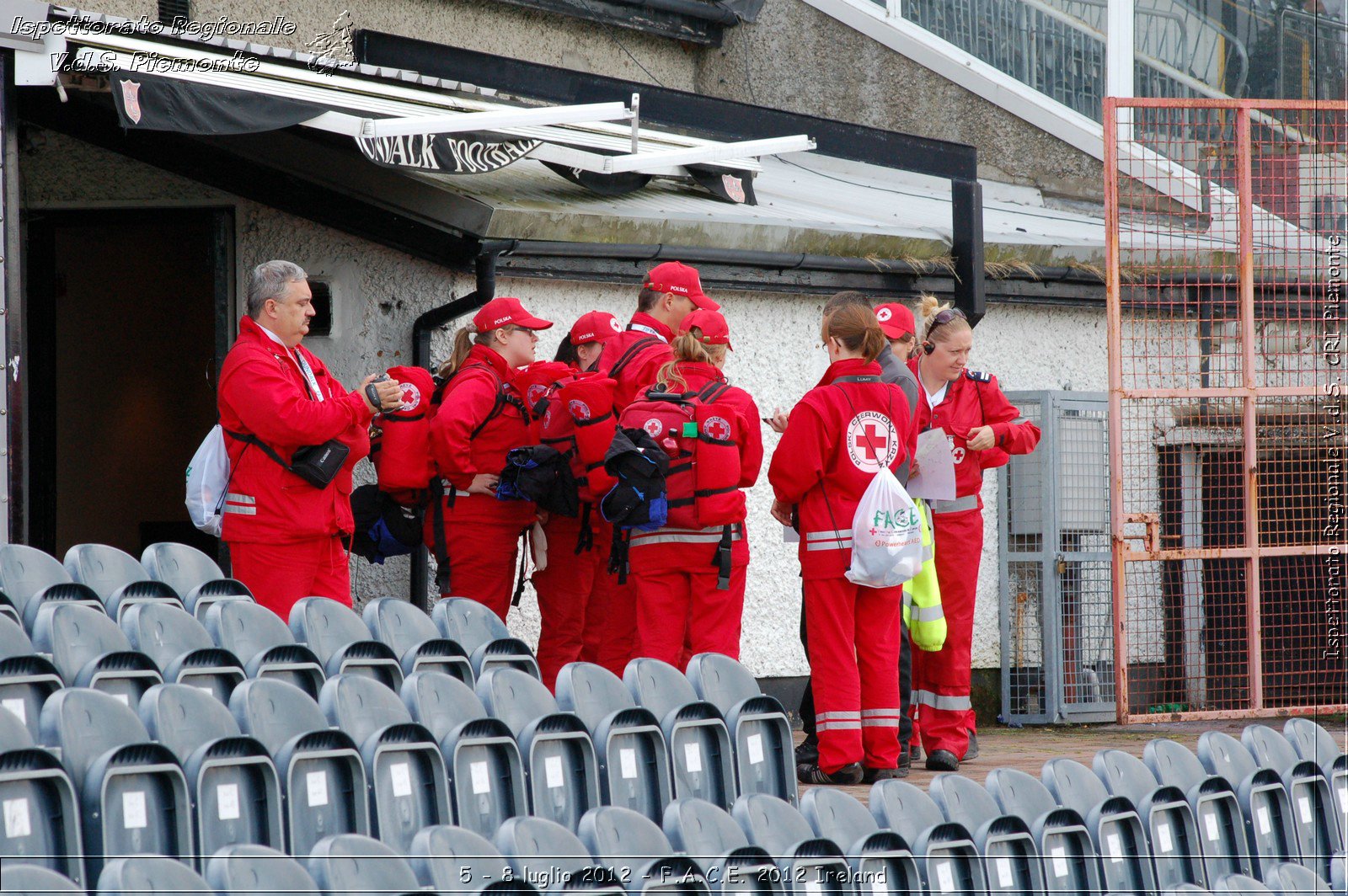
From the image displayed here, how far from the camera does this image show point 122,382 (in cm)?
1071

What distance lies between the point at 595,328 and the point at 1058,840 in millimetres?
3428

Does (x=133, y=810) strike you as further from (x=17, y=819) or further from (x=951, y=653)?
(x=951, y=653)

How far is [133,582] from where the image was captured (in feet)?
17.0

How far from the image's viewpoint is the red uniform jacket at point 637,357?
6445mm

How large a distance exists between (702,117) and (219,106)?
404 centimetres

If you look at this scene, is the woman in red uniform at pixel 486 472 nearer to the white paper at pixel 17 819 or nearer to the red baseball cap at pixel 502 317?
the red baseball cap at pixel 502 317

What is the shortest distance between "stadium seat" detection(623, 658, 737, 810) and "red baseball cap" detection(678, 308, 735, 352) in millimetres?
1862

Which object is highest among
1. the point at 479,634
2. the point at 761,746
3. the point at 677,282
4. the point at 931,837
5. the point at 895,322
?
the point at 677,282

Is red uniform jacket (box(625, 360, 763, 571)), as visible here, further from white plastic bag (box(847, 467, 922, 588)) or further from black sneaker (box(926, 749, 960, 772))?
black sneaker (box(926, 749, 960, 772))

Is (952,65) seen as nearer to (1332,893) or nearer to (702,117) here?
(702,117)

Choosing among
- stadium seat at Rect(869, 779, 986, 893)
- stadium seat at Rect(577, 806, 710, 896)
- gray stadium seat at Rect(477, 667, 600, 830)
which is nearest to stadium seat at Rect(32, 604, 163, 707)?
gray stadium seat at Rect(477, 667, 600, 830)

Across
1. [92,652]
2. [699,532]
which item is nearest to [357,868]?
[92,652]

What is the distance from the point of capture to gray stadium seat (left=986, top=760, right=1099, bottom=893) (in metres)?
4.11

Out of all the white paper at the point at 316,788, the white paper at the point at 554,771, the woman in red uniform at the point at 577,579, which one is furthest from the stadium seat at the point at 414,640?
the woman in red uniform at the point at 577,579
